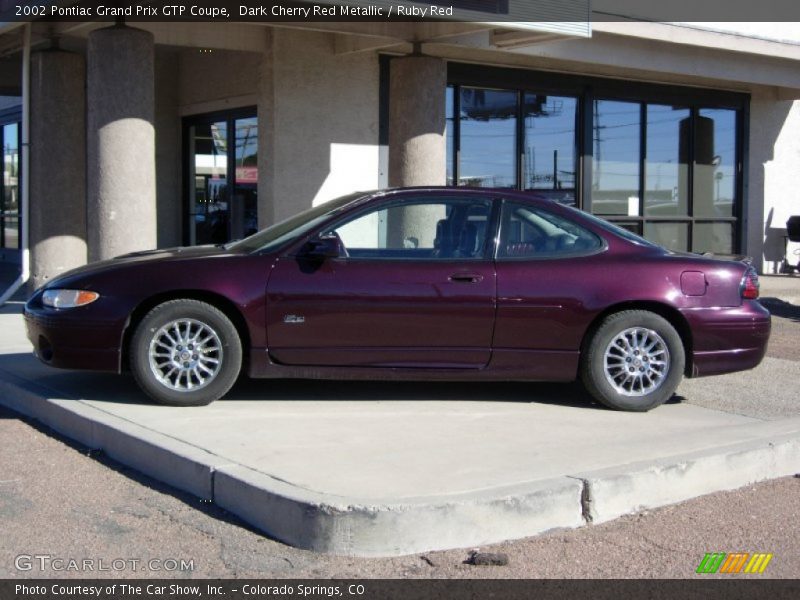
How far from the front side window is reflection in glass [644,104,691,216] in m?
11.0

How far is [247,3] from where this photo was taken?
429 inches

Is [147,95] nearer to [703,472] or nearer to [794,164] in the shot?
[703,472]

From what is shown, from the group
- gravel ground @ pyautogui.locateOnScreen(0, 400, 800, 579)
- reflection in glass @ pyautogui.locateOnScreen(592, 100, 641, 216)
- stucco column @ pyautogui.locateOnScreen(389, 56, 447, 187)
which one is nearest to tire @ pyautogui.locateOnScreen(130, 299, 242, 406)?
gravel ground @ pyautogui.locateOnScreen(0, 400, 800, 579)

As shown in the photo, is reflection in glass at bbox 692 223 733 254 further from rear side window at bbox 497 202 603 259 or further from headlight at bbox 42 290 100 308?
headlight at bbox 42 290 100 308

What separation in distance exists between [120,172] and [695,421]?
21.5 feet

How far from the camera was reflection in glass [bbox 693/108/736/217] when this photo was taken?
1811cm

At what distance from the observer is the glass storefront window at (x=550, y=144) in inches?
612

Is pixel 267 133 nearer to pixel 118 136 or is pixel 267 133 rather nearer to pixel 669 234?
pixel 118 136

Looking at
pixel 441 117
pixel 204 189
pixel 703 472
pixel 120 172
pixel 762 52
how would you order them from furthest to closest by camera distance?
pixel 762 52 → pixel 204 189 → pixel 441 117 → pixel 120 172 → pixel 703 472

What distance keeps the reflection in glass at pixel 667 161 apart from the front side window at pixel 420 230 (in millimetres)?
11050

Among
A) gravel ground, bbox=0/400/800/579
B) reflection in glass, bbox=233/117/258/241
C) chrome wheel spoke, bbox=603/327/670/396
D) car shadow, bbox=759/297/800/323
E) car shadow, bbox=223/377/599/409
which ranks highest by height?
reflection in glass, bbox=233/117/258/241

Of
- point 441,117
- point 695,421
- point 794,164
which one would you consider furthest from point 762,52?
point 695,421

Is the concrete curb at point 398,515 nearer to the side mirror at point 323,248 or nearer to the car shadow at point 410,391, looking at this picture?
the side mirror at point 323,248

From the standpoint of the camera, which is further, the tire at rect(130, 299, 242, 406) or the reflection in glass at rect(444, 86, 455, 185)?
the reflection in glass at rect(444, 86, 455, 185)
